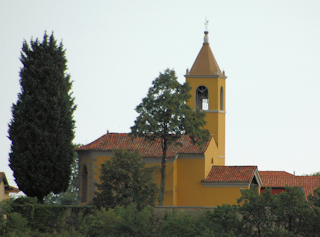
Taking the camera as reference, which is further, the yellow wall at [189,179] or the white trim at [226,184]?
the yellow wall at [189,179]

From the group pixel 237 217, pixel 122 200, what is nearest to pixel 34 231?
pixel 122 200

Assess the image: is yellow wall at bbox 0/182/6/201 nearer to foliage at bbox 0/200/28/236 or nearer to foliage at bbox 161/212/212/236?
foliage at bbox 0/200/28/236

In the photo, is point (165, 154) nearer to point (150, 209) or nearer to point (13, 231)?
point (150, 209)

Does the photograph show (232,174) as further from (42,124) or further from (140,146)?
(42,124)

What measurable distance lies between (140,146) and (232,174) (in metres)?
7.90

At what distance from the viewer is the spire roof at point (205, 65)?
2031 inches

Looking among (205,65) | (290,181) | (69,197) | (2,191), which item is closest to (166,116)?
(205,65)

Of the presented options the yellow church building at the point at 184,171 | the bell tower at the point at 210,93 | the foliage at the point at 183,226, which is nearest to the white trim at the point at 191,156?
the yellow church building at the point at 184,171

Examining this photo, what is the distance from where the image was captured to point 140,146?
4600 centimetres

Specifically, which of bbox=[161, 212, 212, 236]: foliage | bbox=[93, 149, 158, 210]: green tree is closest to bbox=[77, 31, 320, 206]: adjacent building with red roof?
bbox=[93, 149, 158, 210]: green tree

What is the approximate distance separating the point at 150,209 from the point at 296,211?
9.56m

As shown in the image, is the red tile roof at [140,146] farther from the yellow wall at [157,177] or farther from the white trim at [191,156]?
the yellow wall at [157,177]

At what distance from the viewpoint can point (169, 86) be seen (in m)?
42.5

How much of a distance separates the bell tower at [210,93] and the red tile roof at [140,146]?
5038mm
